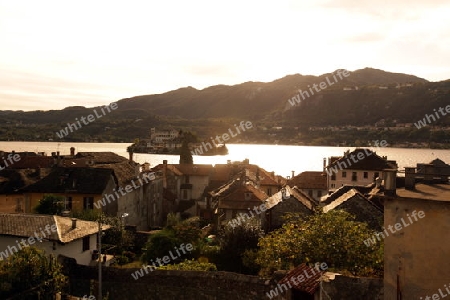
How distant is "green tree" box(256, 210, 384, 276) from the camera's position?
2359 cm

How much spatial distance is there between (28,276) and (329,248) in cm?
1556

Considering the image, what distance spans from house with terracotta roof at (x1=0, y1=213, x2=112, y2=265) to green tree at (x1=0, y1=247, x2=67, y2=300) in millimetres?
4629

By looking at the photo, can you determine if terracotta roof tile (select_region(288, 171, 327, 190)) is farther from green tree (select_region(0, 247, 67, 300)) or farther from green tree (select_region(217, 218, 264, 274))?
green tree (select_region(0, 247, 67, 300))

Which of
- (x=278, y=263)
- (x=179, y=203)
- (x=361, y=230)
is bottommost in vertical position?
(x=179, y=203)

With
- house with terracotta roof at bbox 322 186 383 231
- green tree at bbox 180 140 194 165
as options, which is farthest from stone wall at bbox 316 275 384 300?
green tree at bbox 180 140 194 165

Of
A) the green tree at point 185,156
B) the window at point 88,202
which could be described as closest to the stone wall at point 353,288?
the window at point 88,202

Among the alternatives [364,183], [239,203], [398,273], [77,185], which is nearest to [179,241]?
[239,203]

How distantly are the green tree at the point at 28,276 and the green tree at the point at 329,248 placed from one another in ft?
39.7

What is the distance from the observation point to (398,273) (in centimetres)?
1717

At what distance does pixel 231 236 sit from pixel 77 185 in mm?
18859

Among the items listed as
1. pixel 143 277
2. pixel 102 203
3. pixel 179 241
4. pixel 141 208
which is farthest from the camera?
pixel 141 208

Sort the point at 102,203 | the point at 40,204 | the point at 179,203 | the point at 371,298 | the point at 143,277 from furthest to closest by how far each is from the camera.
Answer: the point at 179,203 < the point at 102,203 < the point at 40,204 < the point at 143,277 < the point at 371,298

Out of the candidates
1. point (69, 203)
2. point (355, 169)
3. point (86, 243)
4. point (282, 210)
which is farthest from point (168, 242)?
point (355, 169)

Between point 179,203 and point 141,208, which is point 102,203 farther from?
point 179,203
